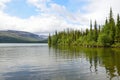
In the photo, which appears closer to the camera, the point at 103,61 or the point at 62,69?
the point at 62,69

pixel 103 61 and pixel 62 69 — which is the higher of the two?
pixel 103 61

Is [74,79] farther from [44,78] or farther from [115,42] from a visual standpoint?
[115,42]

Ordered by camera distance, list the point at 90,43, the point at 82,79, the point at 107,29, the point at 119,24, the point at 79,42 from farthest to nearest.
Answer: the point at 79,42 → the point at 90,43 → the point at 107,29 → the point at 119,24 → the point at 82,79

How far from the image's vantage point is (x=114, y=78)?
2956cm

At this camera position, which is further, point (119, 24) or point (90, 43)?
point (90, 43)

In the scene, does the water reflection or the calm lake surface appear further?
the water reflection

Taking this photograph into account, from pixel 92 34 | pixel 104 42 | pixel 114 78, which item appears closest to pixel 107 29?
pixel 104 42

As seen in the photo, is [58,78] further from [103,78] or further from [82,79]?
[103,78]

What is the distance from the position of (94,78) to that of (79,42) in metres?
164

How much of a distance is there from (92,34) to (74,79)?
135024mm

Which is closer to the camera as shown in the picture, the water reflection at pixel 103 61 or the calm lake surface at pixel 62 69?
the calm lake surface at pixel 62 69

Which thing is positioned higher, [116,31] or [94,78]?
[116,31]

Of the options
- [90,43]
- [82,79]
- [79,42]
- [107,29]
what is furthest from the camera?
[79,42]

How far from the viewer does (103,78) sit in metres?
29.7
